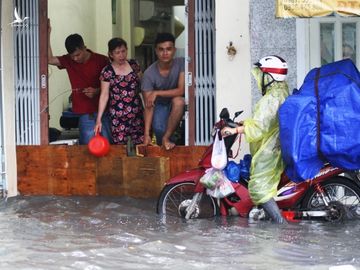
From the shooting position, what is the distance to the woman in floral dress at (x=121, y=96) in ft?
32.3

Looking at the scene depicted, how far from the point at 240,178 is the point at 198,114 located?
1.74 meters

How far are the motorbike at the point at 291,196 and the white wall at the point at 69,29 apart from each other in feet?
11.2

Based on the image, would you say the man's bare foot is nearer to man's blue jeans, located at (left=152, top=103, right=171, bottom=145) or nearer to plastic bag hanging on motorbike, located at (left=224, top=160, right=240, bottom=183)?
man's blue jeans, located at (left=152, top=103, right=171, bottom=145)

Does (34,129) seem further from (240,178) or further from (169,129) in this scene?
(240,178)

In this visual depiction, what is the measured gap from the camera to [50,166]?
33.2 ft

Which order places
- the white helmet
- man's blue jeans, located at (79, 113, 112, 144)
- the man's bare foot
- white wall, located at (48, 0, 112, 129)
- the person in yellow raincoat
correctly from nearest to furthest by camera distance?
the person in yellow raincoat → the white helmet → the man's bare foot → man's blue jeans, located at (79, 113, 112, 144) → white wall, located at (48, 0, 112, 129)

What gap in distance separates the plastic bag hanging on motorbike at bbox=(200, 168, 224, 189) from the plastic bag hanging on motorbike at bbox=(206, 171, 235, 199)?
4cm

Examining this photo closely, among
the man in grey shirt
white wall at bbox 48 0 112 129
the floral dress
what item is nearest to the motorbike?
the man in grey shirt

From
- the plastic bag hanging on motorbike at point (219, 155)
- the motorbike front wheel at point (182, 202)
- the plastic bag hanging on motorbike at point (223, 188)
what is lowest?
the motorbike front wheel at point (182, 202)

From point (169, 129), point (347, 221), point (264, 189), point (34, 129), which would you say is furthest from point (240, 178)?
point (34, 129)

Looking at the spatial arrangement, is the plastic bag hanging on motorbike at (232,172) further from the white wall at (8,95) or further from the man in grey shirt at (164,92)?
the white wall at (8,95)

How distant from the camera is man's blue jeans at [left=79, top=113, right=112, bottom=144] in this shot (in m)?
10.1

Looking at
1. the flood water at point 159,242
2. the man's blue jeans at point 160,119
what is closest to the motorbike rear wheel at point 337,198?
the flood water at point 159,242

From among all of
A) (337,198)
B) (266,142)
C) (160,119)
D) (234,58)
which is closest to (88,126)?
(160,119)
